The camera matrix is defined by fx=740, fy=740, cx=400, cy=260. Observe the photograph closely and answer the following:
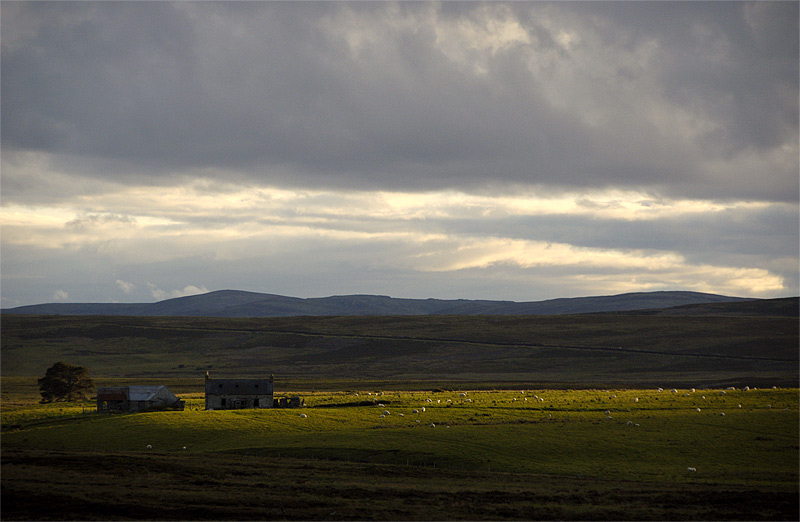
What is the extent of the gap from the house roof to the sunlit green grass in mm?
8538

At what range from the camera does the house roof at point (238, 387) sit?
283 ft

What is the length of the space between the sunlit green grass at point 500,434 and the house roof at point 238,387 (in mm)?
8538

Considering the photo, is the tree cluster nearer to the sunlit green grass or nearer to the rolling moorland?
the rolling moorland

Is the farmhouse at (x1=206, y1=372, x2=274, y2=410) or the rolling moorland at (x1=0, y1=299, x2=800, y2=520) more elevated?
the farmhouse at (x1=206, y1=372, x2=274, y2=410)

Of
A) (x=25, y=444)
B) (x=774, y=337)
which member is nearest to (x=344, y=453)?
(x=25, y=444)

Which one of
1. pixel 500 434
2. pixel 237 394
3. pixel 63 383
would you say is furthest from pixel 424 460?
pixel 63 383

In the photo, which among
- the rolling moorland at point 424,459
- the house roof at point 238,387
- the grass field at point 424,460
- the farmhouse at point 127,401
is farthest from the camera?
the house roof at point 238,387

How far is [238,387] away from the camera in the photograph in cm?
8719

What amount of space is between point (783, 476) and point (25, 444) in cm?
5795

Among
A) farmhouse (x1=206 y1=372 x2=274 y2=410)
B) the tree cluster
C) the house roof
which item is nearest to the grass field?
farmhouse (x1=206 y1=372 x2=274 y2=410)

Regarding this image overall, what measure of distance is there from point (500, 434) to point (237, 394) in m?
37.6

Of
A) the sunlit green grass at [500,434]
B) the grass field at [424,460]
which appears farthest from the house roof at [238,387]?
the grass field at [424,460]

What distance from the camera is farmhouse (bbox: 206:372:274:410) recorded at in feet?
281

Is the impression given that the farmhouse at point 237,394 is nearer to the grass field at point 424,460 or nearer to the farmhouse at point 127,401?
the farmhouse at point 127,401
